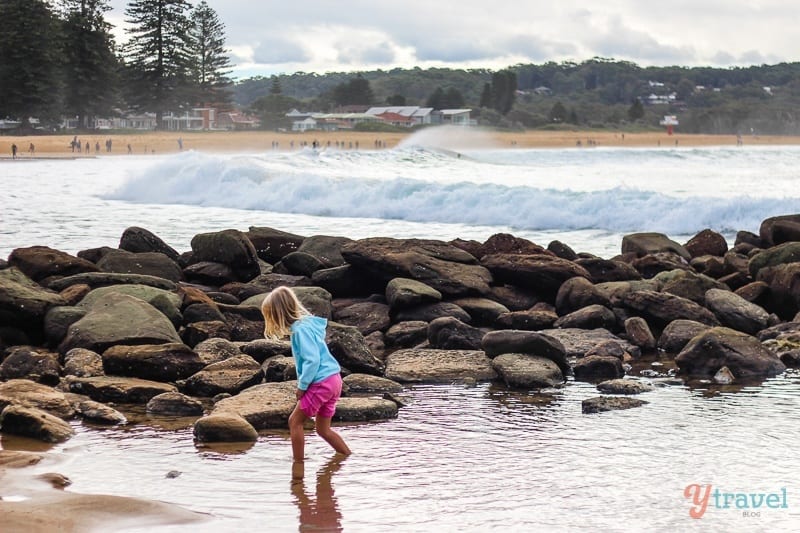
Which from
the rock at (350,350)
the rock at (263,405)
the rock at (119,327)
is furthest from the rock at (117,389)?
the rock at (350,350)

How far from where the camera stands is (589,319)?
1223 cm

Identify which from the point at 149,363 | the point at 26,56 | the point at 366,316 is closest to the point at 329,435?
the point at 149,363

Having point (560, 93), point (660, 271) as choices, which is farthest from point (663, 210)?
point (560, 93)

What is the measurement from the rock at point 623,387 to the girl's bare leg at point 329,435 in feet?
9.88

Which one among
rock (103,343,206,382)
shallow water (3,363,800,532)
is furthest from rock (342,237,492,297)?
rock (103,343,206,382)

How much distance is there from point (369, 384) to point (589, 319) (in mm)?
3434

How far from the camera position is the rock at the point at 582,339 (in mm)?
11414

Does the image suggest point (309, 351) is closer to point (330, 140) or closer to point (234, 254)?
point (234, 254)

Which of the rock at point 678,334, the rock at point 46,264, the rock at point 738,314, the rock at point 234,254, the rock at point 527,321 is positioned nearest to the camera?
the rock at point 678,334

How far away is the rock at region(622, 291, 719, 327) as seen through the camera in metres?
12.3

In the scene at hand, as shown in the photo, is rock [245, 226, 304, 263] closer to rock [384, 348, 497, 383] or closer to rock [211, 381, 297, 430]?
rock [384, 348, 497, 383]

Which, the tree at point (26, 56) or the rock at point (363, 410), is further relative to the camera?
the tree at point (26, 56)

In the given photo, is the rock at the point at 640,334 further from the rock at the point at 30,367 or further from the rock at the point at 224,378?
the rock at the point at 30,367

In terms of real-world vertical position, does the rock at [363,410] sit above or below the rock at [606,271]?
below
